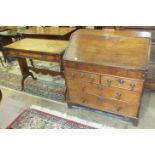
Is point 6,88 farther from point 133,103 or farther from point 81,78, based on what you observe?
point 133,103

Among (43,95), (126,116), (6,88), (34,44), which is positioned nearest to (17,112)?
(43,95)

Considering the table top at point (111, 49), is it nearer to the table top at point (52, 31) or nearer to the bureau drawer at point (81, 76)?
the bureau drawer at point (81, 76)

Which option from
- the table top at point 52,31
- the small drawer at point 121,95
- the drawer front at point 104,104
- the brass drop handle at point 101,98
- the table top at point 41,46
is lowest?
the drawer front at point 104,104

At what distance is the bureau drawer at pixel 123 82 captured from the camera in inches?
63.6

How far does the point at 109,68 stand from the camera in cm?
164

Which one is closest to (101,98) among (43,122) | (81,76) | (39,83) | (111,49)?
(81,76)

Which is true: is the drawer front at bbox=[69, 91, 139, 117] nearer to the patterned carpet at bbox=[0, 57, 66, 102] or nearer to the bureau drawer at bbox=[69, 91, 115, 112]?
the bureau drawer at bbox=[69, 91, 115, 112]

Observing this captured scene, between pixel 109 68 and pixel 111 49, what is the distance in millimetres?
220

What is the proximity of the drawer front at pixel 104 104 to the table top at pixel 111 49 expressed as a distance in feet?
1.65

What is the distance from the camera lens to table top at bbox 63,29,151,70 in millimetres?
1572

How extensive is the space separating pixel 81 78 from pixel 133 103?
2.12ft

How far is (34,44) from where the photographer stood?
94.3 inches

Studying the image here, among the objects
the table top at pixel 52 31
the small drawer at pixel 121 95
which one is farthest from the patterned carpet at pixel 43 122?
the table top at pixel 52 31
